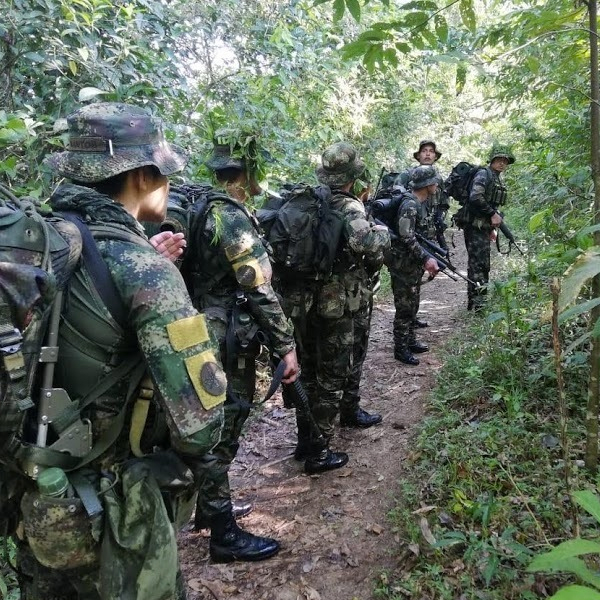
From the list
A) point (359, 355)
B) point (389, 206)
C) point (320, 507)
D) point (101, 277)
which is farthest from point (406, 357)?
point (101, 277)

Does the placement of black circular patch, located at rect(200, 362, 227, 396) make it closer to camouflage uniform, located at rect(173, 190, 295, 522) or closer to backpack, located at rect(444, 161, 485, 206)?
camouflage uniform, located at rect(173, 190, 295, 522)

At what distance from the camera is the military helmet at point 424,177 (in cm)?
610

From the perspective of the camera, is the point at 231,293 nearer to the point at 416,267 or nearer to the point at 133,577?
the point at 133,577

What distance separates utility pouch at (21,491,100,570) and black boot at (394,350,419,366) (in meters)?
4.96

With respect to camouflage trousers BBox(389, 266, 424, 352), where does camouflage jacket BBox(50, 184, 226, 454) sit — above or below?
above

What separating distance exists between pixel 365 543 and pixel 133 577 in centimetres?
204

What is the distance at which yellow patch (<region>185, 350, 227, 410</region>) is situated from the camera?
5.51ft

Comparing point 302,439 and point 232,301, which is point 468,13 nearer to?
point 232,301

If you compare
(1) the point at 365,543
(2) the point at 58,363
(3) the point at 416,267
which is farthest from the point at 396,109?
(2) the point at 58,363

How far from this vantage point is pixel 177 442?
1.69 m

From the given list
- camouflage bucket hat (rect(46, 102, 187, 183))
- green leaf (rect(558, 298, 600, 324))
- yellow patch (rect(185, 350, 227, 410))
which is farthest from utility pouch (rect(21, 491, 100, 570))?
green leaf (rect(558, 298, 600, 324))

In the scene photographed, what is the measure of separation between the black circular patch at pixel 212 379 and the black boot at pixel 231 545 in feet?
6.25

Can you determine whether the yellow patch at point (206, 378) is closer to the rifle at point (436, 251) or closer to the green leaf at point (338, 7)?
the green leaf at point (338, 7)

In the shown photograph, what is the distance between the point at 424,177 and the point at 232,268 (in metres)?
3.81
